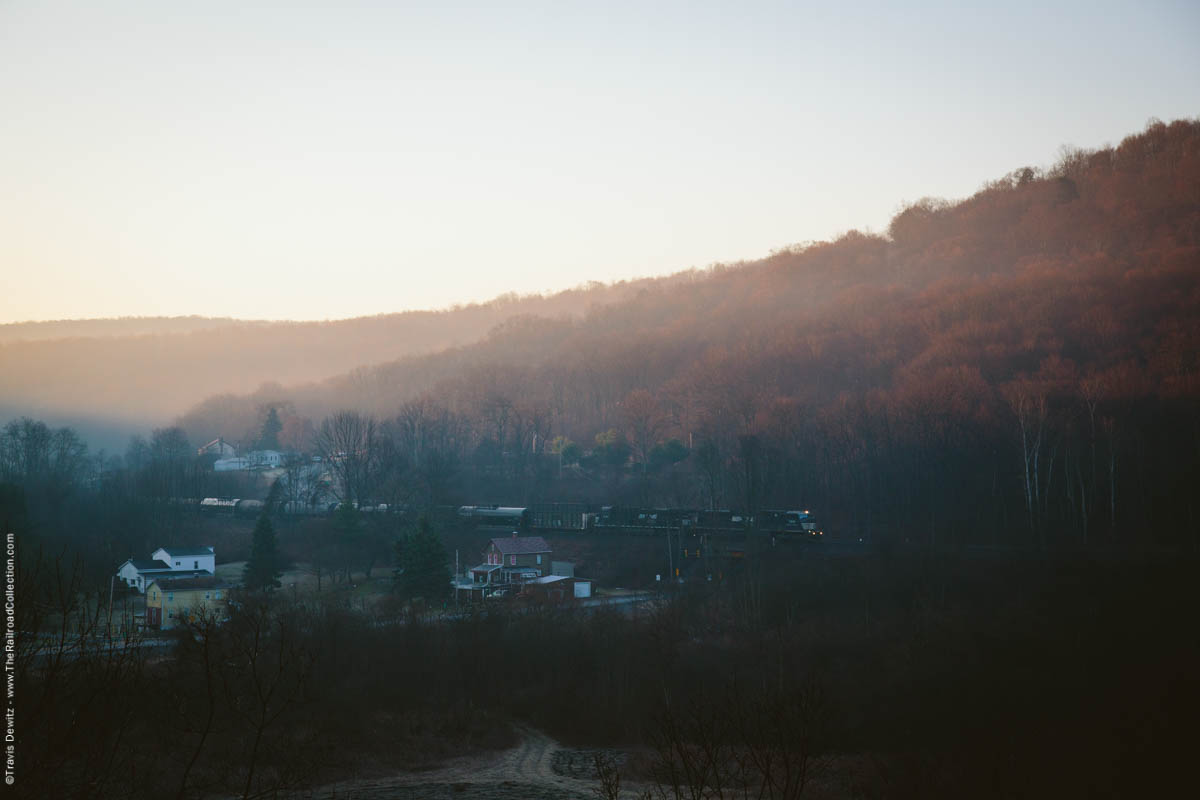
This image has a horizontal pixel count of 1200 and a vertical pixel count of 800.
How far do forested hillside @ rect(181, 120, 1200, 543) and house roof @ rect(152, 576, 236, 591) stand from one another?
54.9 feet

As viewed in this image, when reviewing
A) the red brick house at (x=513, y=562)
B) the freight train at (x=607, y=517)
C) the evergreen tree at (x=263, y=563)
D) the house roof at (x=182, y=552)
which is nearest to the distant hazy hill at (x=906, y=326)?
the freight train at (x=607, y=517)

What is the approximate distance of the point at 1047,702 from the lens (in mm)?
26016

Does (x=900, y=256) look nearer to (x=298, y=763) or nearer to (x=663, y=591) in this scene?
(x=663, y=591)

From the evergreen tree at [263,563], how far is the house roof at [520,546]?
1019cm

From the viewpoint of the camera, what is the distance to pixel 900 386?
57500 mm

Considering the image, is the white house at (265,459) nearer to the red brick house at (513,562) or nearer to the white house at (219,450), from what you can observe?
the white house at (219,450)

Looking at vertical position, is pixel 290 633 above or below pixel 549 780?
above

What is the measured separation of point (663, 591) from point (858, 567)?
8.40 m

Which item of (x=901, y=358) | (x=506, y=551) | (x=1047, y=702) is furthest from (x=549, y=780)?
(x=901, y=358)

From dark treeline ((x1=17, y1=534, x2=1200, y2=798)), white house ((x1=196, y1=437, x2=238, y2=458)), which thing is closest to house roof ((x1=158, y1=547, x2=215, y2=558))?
dark treeline ((x1=17, y1=534, x2=1200, y2=798))

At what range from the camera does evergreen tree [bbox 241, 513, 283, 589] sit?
4000 centimetres

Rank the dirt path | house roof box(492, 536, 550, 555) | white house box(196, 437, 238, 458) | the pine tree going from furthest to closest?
the pine tree
white house box(196, 437, 238, 458)
house roof box(492, 536, 550, 555)
the dirt path

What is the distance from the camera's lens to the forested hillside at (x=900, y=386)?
41.9m

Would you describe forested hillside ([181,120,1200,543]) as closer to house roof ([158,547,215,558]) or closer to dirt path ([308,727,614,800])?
house roof ([158,547,215,558])
